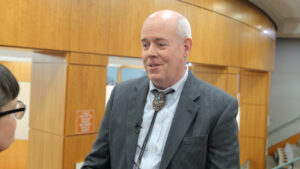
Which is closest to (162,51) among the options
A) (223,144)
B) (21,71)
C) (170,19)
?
(170,19)

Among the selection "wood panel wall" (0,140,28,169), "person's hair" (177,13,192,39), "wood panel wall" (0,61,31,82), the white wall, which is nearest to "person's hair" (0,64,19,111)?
"person's hair" (177,13,192,39)

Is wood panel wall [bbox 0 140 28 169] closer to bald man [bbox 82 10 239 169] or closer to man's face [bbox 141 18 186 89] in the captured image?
bald man [bbox 82 10 239 169]

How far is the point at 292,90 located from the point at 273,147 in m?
2.13

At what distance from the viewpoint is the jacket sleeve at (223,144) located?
1626 millimetres

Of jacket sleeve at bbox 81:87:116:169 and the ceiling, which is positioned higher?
the ceiling

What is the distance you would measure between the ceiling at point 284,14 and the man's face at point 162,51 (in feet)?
19.5

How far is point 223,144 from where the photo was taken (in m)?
1.64

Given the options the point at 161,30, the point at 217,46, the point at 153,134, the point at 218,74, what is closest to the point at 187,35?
the point at 161,30

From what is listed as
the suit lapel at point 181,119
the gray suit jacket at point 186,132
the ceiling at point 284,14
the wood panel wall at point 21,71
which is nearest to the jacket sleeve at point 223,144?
the gray suit jacket at point 186,132

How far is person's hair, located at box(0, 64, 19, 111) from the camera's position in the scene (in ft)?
4.33

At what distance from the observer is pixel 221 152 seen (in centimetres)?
163

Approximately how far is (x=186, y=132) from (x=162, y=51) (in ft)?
1.46

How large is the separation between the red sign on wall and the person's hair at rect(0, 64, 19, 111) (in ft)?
7.75

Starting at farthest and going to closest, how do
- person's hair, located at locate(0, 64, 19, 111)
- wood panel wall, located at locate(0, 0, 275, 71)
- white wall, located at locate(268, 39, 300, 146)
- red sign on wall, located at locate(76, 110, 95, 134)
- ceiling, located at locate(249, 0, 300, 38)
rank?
white wall, located at locate(268, 39, 300, 146)
ceiling, located at locate(249, 0, 300, 38)
red sign on wall, located at locate(76, 110, 95, 134)
wood panel wall, located at locate(0, 0, 275, 71)
person's hair, located at locate(0, 64, 19, 111)
